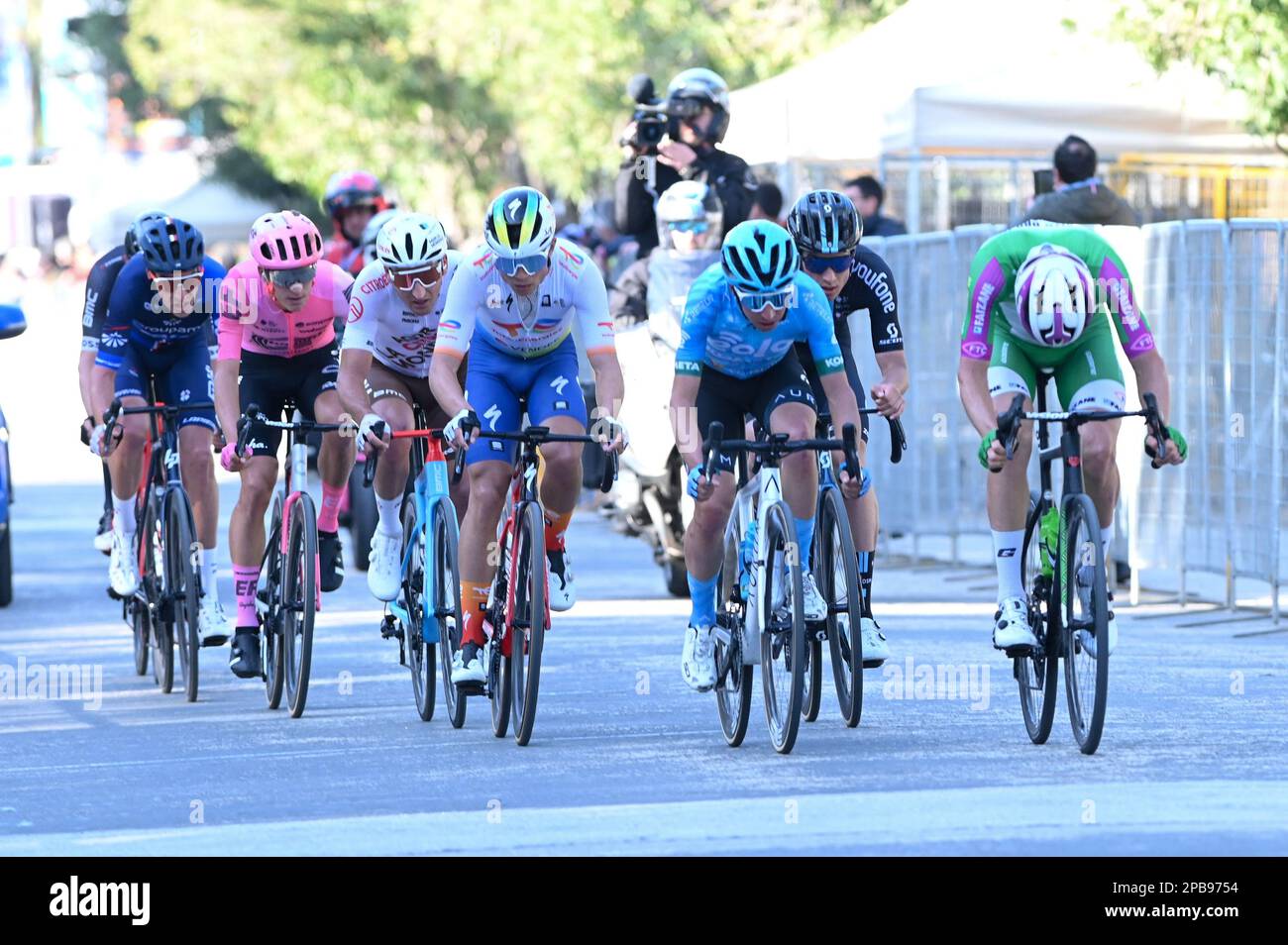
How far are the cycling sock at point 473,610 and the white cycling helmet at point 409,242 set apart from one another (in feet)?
4.27

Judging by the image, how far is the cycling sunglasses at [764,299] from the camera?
9383 millimetres

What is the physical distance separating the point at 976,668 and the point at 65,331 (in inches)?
1998

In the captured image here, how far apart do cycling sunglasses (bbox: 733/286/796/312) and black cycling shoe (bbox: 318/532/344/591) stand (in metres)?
2.64

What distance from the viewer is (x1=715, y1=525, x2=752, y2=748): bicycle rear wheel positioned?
372 inches

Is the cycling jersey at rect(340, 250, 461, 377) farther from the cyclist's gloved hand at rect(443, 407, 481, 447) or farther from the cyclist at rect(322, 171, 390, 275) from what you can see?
the cyclist at rect(322, 171, 390, 275)

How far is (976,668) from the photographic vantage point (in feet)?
37.6

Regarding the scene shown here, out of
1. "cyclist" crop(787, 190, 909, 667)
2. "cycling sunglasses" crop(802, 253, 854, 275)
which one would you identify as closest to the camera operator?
"cyclist" crop(787, 190, 909, 667)

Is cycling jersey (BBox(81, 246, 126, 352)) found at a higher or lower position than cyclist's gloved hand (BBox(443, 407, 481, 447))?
higher

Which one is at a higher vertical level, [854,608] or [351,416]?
[351,416]

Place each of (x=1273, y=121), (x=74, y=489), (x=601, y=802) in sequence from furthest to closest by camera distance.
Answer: (x=74, y=489) → (x=1273, y=121) → (x=601, y=802)
